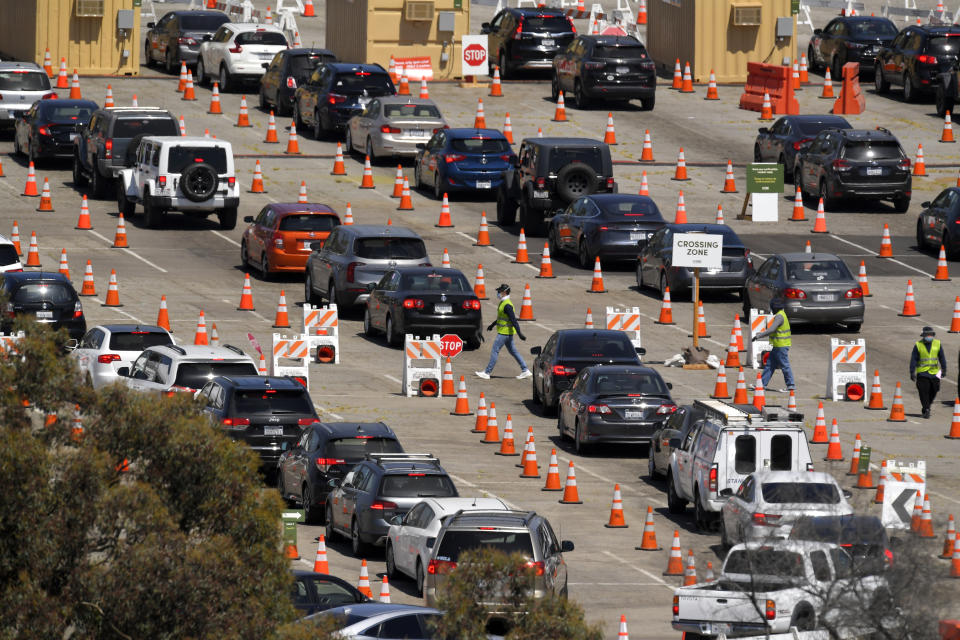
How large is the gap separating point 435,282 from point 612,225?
19.4 feet

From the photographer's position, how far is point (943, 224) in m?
40.6

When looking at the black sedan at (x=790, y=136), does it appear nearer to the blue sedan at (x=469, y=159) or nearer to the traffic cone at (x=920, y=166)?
the traffic cone at (x=920, y=166)

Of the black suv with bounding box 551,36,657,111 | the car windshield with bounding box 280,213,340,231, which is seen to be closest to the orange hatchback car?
the car windshield with bounding box 280,213,340,231

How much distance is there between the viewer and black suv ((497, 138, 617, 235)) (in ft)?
139

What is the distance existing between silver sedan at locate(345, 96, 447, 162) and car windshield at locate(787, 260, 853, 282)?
1325 centimetres

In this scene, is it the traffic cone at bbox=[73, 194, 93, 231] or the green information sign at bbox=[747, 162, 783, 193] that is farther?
the green information sign at bbox=[747, 162, 783, 193]

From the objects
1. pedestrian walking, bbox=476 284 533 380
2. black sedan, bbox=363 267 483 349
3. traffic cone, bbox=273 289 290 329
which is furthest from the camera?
traffic cone, bbox=273 289 290 329

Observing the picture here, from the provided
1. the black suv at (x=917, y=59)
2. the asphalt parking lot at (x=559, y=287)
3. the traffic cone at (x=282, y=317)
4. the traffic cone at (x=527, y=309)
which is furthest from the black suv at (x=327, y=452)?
the black suv at (x=917, y=59)

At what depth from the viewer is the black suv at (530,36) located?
5694cm

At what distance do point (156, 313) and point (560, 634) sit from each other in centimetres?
2227

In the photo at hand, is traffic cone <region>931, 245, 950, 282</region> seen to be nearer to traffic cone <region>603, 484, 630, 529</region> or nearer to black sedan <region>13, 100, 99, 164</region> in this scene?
traffic cone <region>603, 484, 630, 529</region>

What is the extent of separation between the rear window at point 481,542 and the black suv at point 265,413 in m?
6.06

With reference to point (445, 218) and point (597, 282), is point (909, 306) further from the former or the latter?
point (445, 218)

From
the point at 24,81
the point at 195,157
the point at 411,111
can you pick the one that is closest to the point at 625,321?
the point at 195,157
